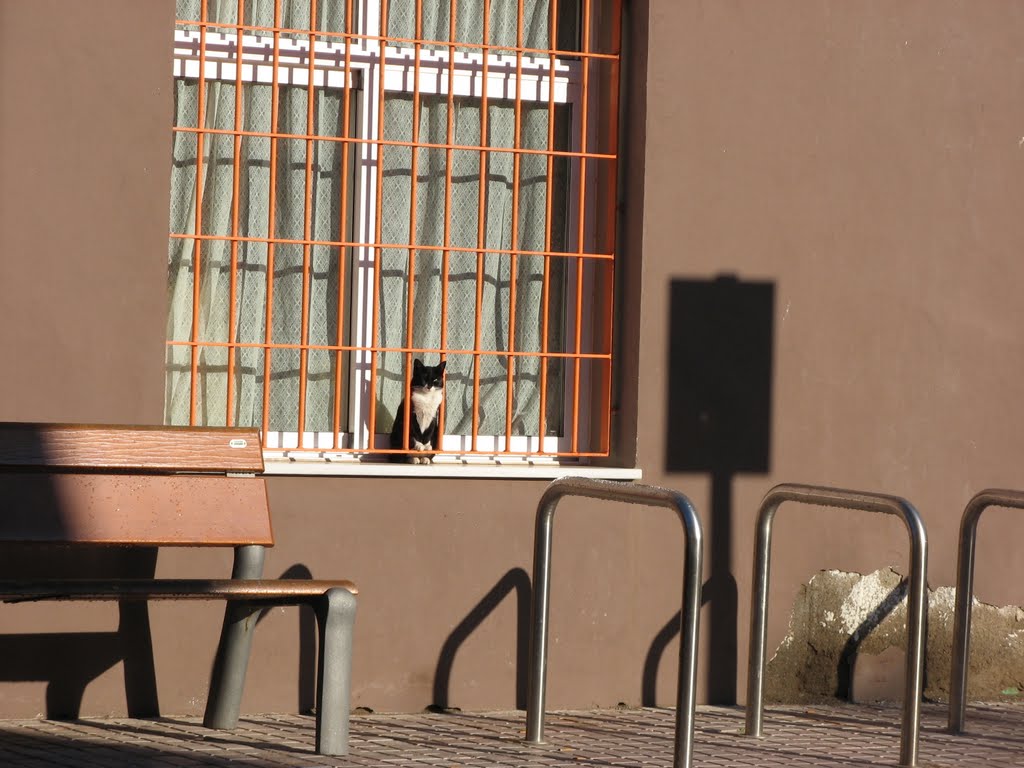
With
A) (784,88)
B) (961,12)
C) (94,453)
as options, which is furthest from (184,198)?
(961,12)

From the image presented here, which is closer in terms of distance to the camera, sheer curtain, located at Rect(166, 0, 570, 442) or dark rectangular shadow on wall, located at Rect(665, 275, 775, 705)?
sheer curtain, located at Rect(166, 0, 570, 442)

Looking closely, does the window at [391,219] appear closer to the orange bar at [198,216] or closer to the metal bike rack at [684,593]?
the orange bar at [198,216]

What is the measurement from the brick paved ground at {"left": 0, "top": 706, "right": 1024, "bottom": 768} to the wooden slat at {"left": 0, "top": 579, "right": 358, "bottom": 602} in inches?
21.4

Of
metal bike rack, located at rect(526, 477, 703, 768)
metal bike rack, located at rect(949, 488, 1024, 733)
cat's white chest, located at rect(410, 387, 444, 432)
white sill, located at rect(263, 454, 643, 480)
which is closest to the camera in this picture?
metal bike rack, located at rect(526, 477, 703, 768)

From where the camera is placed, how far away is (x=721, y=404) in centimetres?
663

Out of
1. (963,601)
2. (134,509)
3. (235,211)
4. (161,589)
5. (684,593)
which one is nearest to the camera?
(684,593)

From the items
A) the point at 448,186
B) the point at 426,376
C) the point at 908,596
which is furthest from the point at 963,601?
the point at 448,186

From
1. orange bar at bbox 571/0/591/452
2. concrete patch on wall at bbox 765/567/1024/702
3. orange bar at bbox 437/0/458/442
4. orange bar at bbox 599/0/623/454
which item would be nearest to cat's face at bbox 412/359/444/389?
orange bar at bbox 437/0/458/442

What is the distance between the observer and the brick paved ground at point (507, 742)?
5.21m

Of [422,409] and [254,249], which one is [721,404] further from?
[254,249]

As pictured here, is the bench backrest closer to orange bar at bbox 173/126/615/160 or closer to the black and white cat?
the black and white cat

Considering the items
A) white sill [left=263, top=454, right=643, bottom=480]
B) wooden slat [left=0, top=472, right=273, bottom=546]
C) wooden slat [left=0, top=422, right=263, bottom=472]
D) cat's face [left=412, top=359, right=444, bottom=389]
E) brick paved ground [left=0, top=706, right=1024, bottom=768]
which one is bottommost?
brick paved ground [left=0, top=706, right=1024, bottom=768]

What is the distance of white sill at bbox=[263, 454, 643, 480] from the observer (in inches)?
241

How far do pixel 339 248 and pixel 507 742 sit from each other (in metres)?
2.18
